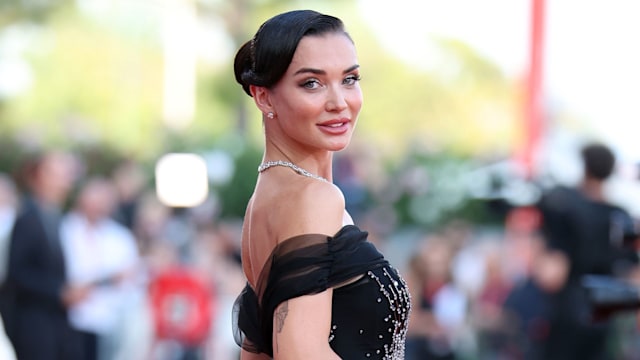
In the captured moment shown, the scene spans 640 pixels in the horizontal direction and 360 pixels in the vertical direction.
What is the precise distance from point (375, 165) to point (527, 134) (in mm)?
2589

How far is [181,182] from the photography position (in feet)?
50.5

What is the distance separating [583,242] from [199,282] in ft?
10.3

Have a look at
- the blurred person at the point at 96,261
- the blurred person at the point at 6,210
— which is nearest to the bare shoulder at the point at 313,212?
the blurred person at the point at 96,261

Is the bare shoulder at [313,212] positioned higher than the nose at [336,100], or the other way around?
the nose at [336,100]

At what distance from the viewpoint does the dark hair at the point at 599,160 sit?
8633 millimetres

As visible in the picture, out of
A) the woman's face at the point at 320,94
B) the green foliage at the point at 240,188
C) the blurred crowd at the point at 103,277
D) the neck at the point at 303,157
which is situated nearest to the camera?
the woman's face at the point at 320,94

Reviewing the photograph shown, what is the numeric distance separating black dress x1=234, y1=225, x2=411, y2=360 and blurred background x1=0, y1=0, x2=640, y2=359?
328cm

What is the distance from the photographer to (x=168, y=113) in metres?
33.5

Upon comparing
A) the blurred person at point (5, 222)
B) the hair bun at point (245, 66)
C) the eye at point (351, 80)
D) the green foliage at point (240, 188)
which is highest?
the hair bun at point (245, 66)

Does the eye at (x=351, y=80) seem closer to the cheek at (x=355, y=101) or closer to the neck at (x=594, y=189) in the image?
the cheek at (x=355, y=101)

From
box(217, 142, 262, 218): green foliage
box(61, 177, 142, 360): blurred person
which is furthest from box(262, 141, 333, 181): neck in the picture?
box(217, 142, 262, 218): green foliage

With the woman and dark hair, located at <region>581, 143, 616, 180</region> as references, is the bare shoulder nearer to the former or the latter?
the woman

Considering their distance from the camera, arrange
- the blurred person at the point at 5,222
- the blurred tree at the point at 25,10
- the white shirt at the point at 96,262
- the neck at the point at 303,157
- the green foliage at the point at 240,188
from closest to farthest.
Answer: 1. the neck at the point at 303,157
2. the white shirt at the point at 96,262
3. the blurred person at the point at 5,222
4. the green foliage at the point at 240,188
5. the blurred tree at the point at 25,10

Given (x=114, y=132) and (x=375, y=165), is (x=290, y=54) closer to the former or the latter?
(x=375, y=165)
